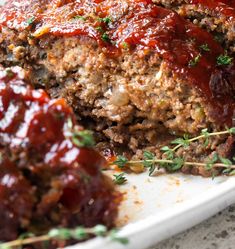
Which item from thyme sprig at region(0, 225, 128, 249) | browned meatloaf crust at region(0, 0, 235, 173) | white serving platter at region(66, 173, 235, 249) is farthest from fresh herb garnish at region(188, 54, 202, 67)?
thyme sprig at region(0, 225, 128, 249)

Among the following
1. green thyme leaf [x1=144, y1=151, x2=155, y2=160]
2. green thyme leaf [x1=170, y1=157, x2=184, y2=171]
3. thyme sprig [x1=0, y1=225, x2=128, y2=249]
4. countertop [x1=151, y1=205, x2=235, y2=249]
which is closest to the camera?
thyme sprig [x1=0, y1=225, x2=128, y2=249]

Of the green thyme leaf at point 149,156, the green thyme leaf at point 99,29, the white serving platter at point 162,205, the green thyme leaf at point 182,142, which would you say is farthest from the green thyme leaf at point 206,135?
the green thyme leaf at point 99,29

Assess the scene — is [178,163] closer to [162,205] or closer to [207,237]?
[162,205]

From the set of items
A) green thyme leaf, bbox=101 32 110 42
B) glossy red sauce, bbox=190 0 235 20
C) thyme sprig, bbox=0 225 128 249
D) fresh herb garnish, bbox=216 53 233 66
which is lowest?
thyme sprig, bbox=0 225 128 249

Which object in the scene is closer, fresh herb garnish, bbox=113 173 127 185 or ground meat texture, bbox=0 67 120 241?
ground meat texture, bbox=0 67 120 241

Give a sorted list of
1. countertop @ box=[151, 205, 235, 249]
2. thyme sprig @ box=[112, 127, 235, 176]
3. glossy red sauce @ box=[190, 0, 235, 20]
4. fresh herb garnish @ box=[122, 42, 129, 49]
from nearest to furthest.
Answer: countertop @ box=[151, 205, 235, 249]
thyme sprig @ box=[112, 127, 235, 176]
fresh herb garnish @ box=[122, 42, 129, 49]
glossy red sauce @ box=[190, 0, 235, 20]

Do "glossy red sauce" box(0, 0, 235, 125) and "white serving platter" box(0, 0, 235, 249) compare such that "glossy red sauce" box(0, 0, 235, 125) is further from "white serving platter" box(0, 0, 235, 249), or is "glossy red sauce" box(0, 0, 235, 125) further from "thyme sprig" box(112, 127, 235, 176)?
"white serving platter" box(0, 0, 235, 249)

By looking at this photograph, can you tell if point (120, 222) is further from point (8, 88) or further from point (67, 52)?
point (67, 52)
